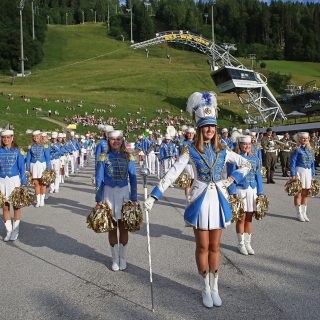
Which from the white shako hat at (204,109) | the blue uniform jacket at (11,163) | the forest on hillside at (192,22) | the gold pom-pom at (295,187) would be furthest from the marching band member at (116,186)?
the forest on hillside at (192,22)

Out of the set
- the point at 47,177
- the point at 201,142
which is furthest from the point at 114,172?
the point at 47,177

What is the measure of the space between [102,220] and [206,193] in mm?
1807

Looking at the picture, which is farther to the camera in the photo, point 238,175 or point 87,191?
point 87,191

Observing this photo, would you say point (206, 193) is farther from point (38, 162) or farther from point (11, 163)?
point (38, 162)

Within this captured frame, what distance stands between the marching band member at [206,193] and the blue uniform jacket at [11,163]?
400 centimetres

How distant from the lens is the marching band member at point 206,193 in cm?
483

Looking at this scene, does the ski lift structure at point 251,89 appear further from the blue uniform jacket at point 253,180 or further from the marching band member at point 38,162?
the blue uniform jacket at point 253,180

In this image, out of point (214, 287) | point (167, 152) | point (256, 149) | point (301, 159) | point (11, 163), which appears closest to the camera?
point (214, 287)

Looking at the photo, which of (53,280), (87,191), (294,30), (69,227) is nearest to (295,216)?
(69,227)

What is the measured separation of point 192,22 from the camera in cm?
15388

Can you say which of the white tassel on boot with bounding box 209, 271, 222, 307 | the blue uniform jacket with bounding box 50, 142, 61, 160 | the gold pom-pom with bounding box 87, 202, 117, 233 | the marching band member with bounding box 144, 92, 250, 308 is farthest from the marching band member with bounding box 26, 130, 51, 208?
the white tassel on boot with bounding box 209, 271, 222, 307

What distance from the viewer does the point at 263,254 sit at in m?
6.78

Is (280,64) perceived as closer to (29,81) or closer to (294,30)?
(294,30)

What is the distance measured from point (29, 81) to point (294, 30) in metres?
92.7
